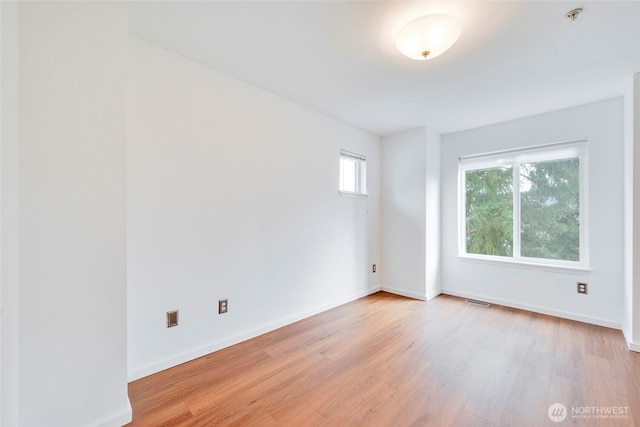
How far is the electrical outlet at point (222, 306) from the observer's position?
2203 millimetres

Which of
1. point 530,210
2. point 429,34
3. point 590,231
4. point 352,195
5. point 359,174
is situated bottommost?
point 590,231

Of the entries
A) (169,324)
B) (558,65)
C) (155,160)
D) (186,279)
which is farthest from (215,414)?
(558,65)

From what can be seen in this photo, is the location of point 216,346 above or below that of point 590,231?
below

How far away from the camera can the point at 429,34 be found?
1.55 metres

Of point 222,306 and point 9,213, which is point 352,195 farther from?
point 9,213

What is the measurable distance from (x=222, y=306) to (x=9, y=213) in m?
1.46

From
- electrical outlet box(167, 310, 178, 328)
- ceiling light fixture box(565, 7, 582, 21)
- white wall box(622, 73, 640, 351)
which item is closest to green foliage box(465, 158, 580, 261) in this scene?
white wall box(622, 73, 640, 351)

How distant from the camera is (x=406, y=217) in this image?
12.1 ft

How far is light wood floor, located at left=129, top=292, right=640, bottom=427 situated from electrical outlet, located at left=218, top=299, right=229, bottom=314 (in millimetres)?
324

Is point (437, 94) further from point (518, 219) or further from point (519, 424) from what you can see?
point (519, 424)

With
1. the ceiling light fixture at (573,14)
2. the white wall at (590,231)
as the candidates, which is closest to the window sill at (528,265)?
the white wall at (590,231)

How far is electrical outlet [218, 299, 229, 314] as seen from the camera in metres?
2.20

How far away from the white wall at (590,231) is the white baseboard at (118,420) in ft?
12.3

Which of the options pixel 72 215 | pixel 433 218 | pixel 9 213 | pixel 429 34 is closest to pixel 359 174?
pixel 433 218
